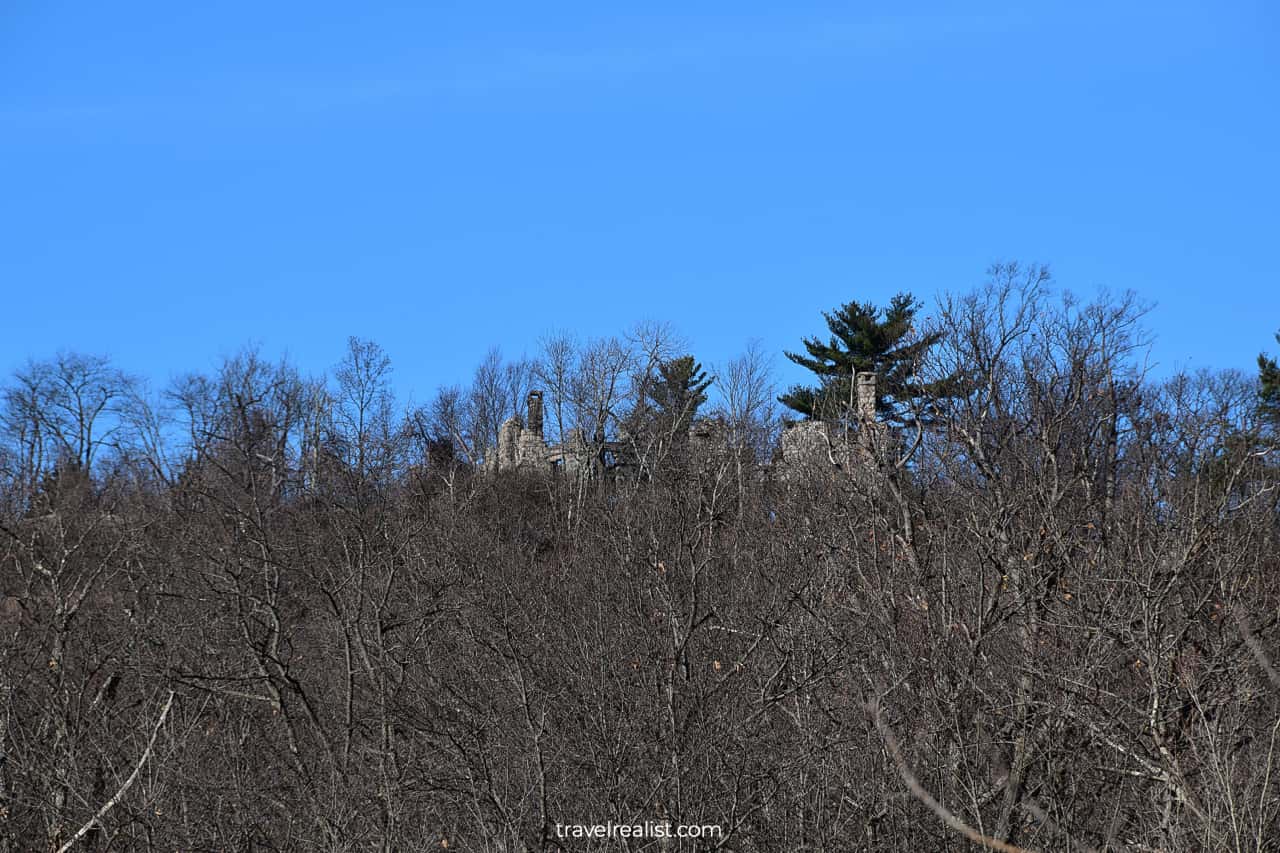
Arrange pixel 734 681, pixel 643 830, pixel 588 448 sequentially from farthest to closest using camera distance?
pixel 588 448 < pixel 734 681 < pixel 643 830

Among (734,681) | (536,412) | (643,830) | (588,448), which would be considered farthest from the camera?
(536,412)

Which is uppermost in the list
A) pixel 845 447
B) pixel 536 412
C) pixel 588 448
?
pixel 536 412

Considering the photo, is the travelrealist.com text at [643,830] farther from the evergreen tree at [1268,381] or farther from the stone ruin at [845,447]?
the evergreen tree at [1268,381]

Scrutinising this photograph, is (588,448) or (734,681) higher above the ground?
(588,448)

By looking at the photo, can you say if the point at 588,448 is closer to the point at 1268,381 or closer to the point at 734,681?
the point at 1268,381

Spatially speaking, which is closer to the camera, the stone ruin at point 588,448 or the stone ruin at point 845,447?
the stone ruin at point 845,447

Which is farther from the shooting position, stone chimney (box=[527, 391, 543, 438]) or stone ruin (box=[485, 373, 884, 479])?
stone chimney (box=[527, 391, 543, 438])

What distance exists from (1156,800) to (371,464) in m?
14.1

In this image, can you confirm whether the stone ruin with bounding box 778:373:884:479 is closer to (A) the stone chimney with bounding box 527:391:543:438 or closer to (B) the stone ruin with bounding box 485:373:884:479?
(B) the stone ruin with bounding box 485:373:884:479

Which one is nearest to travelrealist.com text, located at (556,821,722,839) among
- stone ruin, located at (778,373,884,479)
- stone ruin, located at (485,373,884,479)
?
stone ruin, located at (778,373,884,479)

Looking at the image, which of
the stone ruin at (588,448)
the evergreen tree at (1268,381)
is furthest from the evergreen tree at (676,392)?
the evergreen tree at (1268,381)

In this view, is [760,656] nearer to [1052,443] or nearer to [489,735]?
[489,735]

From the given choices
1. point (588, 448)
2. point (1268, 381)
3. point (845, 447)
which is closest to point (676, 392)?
point (588, 448)

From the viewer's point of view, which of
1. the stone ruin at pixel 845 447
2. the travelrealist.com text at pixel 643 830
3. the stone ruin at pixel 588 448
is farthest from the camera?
the stone ruin at pixel 588 448
